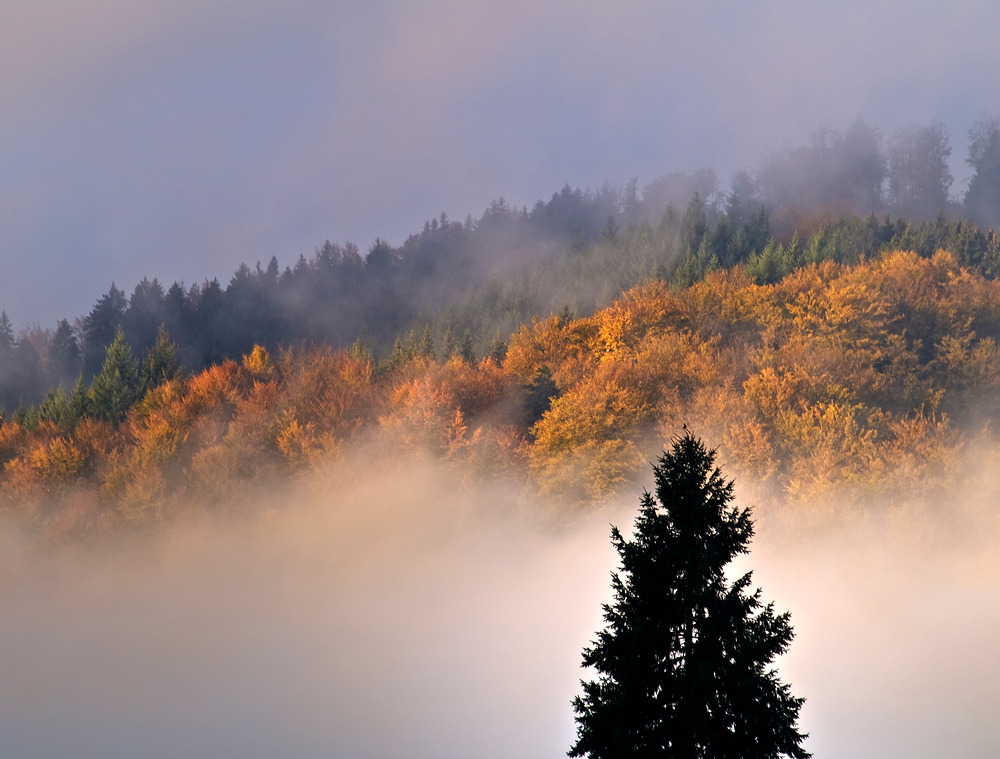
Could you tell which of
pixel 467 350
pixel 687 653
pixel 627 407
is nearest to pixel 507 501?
pixel 627 407

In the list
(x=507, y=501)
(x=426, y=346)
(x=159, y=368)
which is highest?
(x=426, y=346)

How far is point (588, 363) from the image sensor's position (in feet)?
175

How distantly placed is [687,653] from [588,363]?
3936 centimetres

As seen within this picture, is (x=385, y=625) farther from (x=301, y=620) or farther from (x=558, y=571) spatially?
(x=558, y=571)

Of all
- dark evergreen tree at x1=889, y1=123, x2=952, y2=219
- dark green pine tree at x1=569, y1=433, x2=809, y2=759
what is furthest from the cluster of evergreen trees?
dark green pine tree at x1=569, y1=433, x2=809, y2=759

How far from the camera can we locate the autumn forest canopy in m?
44.3

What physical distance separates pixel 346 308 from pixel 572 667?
63.8 metres

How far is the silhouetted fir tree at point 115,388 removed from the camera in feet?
227

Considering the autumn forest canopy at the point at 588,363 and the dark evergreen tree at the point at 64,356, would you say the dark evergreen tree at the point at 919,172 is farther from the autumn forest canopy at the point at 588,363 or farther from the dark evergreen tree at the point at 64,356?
the dark evergreen tree at the point at 64,356

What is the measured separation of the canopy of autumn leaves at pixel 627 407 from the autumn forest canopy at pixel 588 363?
0.16m

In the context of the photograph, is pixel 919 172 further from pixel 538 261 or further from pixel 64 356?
pixel 64 356

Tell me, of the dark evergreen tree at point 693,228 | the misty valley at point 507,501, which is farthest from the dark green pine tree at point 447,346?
the dark evergreen tree at point 693,228

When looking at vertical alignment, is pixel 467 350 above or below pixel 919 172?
below

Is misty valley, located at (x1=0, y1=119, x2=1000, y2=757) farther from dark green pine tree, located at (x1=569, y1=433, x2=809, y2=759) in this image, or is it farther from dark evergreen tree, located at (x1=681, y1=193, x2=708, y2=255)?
dark green pine tree, located at (x1=569, y1=433, x2=809, y2=759)
